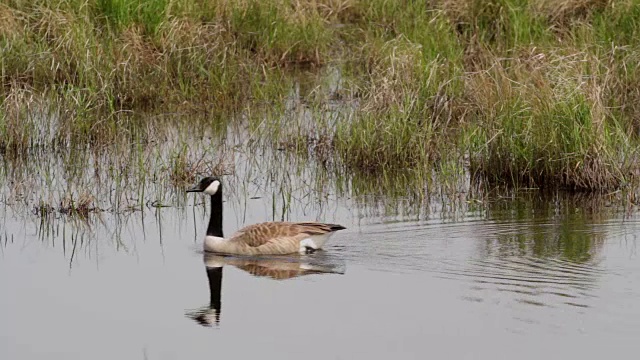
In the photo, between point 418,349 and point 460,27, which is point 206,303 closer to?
point 418,349

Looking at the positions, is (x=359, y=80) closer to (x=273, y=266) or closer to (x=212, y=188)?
(x=212, y=188)

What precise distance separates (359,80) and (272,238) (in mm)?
6515

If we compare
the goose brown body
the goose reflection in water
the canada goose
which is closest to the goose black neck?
the canada goose

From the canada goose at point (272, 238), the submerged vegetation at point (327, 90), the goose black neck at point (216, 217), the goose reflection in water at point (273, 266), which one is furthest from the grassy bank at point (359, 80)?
the goose reflection in water at point (273, 266)

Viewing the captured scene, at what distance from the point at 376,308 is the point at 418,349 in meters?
0.96

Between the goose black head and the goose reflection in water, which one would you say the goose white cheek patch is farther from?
the goose reflection in water

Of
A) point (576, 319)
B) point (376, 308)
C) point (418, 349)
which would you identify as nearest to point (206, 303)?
point (376, 308)

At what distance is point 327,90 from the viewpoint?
59.7 ft

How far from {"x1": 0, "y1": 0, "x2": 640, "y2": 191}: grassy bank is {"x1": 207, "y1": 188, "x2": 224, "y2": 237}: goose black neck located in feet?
5.86

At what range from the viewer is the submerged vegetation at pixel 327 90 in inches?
535

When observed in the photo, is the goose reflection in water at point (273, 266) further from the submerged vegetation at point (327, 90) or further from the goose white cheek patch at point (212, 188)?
the submerged vegetation at point (327, 90)

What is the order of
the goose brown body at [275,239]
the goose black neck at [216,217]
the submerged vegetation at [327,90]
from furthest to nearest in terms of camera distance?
the submerged vegetation at [327,90]
the goose black neck at [216,217]
the goose brown body at [275,239]

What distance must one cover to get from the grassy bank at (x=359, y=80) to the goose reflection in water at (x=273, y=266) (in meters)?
2.31

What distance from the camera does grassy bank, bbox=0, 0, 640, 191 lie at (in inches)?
536
